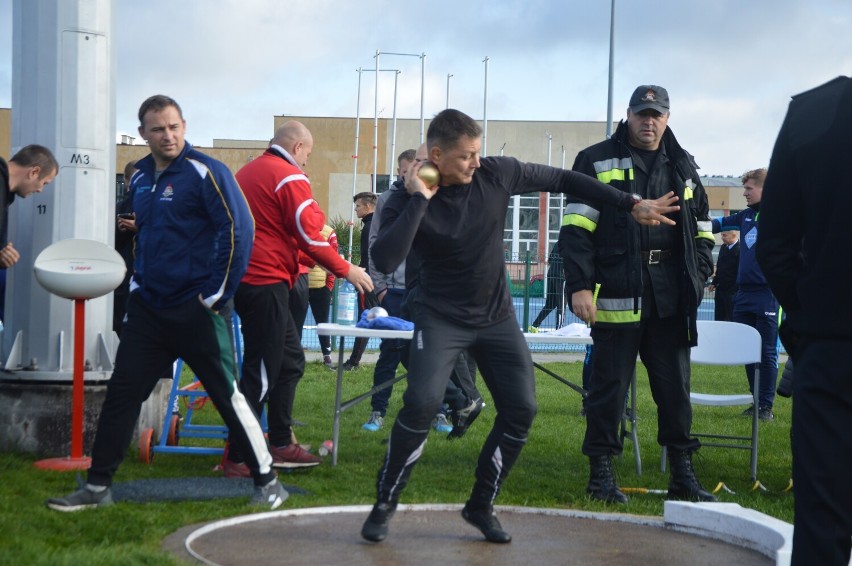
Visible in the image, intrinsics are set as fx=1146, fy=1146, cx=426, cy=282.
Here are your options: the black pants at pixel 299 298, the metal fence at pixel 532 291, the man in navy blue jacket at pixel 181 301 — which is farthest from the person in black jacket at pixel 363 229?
the metal fence at pixel 532 291

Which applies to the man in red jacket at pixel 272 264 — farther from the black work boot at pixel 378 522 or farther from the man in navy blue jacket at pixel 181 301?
the black work boot at pixel 378 522

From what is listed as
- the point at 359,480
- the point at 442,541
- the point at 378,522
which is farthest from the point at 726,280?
the point at 378,522

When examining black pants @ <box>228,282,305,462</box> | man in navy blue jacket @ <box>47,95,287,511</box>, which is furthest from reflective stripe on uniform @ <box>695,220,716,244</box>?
man in navy blue jacket @ <box>47,95,287,511</box>

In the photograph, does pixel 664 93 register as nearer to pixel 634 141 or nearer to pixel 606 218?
pixel 634 141

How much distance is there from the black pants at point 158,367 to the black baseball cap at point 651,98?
2.90 m

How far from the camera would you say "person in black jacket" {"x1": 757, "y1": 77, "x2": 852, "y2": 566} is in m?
3.52

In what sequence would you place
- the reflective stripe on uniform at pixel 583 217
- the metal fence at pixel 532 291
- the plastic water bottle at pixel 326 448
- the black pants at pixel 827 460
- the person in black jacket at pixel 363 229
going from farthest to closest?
the metal fence at pixel 532 291 < the person in black jacket at pixel 363 229 < the plastic water bottle at pixel 326 448 < the reflective stripe on uniform at pixel 583 217 < the black pants at pixel 827 460

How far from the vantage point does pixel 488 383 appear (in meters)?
6.04

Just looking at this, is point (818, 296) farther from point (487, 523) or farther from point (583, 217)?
point (583, 217)

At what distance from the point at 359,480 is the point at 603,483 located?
1.69 meters

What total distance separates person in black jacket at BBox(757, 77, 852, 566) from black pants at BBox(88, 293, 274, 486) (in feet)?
11.9

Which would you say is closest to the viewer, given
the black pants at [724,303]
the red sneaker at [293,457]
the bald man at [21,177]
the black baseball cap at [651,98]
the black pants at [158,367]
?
the black pants at [158,367]

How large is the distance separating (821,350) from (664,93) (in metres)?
3.89

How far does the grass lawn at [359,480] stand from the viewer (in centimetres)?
557
